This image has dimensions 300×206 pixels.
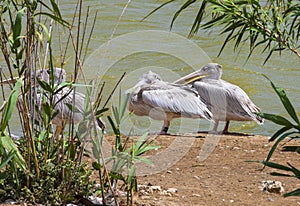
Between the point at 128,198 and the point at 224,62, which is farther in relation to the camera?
the point at 224,62

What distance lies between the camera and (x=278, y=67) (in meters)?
12.9

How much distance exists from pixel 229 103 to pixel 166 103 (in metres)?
0.77

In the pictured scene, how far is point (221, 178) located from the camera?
196 inches

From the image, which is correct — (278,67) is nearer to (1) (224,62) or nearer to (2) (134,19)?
(1) (224,62)

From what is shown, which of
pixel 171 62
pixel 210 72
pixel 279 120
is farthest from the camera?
pixel 171 62

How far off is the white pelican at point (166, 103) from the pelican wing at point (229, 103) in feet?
0.73

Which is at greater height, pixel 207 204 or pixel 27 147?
pixel 27 147

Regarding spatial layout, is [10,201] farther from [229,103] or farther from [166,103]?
[229,103]

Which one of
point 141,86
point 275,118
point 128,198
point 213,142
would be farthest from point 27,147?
point 141,86

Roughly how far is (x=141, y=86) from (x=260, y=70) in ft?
16.9

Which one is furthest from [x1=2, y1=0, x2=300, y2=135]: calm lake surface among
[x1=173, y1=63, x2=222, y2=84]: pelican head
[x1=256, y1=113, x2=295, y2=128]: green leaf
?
[x1=256, y1=113, x2=295, y2=128]: green leaf

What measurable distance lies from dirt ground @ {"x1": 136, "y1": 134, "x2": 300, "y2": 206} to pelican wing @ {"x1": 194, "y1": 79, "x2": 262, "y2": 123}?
152 centimetres

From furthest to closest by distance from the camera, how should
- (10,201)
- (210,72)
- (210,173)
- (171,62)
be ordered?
(171,62) → (210,72) → (210,173) → (10,201)

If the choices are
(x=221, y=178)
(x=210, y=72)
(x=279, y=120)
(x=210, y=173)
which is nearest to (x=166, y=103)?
(x=210, y=72)
